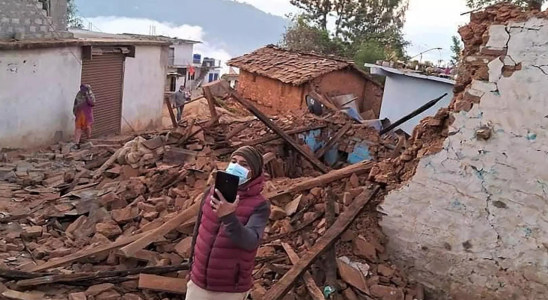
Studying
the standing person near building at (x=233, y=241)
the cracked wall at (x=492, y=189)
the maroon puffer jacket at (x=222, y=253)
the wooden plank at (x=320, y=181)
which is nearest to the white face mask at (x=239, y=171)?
the standing person near building at (x=233, y=241)

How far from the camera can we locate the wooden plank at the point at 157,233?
534 cm

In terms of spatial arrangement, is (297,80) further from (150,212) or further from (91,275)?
(91,275)

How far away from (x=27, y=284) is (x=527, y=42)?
15.9 ft

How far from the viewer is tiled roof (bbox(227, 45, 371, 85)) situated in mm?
19234

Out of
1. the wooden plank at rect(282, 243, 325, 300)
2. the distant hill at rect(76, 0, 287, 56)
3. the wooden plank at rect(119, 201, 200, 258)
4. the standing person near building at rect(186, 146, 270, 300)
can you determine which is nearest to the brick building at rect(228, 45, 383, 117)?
the wooden plank at rect(119, 201, 200, 258)

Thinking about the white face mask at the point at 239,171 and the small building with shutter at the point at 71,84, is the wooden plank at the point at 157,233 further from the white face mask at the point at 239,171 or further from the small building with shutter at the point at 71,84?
the small building with shutter at the point at 71,84

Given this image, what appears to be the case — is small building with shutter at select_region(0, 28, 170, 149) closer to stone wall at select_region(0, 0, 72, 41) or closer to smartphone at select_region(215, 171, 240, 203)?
stone wall at select_region(0, 0, 72, 41)

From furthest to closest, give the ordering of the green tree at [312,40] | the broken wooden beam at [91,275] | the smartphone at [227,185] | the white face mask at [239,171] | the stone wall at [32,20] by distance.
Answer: the green tree at [312,40]
the stone wall at [32,20]
the broken wooden beam at [91,275]
the white face mask at [239,171]
the smartphone at [227,185]

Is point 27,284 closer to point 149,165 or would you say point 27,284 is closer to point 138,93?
point 149,165

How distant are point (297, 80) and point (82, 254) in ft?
46.2

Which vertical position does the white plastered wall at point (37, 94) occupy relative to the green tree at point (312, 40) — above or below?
below

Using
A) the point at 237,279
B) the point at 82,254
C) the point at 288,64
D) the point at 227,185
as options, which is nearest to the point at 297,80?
the point at 288,64

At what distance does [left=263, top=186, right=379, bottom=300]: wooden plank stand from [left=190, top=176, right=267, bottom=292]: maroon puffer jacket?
0.96m

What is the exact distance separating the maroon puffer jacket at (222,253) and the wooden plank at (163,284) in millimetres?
1258
